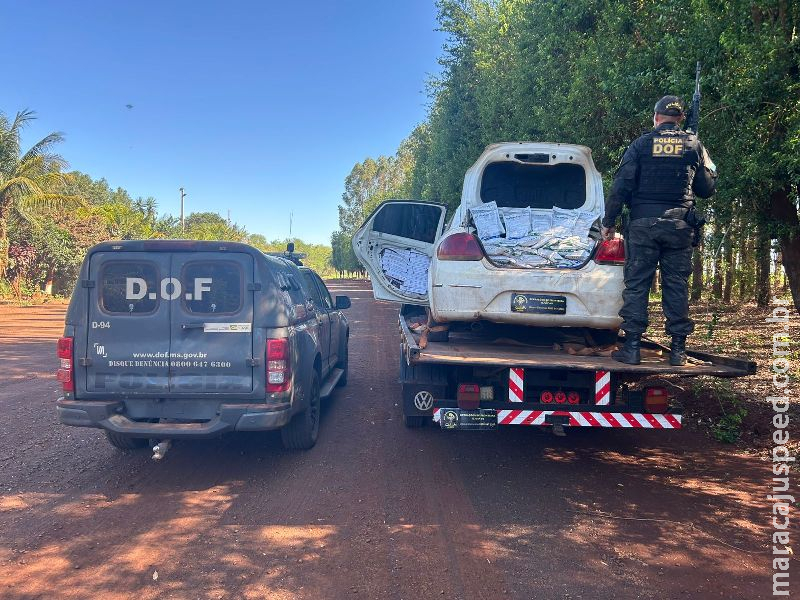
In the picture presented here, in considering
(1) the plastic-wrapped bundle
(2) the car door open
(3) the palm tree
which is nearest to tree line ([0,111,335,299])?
(3) the palm tree

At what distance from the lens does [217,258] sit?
192 inches

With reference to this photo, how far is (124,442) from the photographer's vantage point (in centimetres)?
554

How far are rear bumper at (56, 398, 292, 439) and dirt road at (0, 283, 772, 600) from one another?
20.0 inches

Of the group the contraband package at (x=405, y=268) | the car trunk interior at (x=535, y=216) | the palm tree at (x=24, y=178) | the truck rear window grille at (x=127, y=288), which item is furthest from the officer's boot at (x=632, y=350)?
the palm tree at (x=24, y=178)

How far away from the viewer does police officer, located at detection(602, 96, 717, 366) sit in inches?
181

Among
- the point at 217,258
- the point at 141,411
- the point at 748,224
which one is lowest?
the point at 141,411

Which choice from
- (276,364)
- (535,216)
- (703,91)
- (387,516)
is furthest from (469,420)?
(703,91)

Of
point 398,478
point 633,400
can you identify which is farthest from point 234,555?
point 633,400

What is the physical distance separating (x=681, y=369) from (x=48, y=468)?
556 cm

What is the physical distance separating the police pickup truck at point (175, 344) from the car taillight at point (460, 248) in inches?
59.7

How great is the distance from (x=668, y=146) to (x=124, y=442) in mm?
5632

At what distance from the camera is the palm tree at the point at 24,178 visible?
817 inches

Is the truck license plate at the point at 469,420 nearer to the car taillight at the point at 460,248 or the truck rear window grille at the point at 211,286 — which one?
the car taillight at the point at 460,248

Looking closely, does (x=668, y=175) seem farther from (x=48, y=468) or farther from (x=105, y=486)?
(x=48, y=468)
